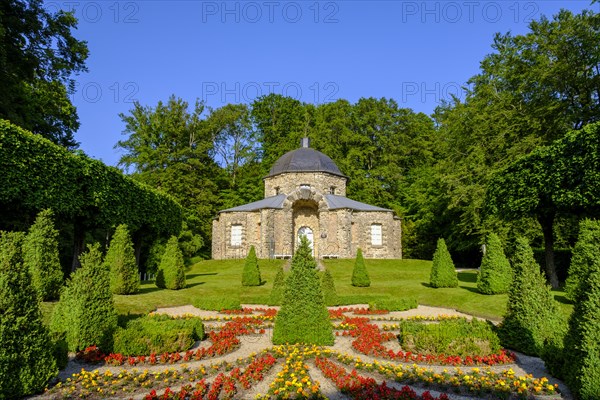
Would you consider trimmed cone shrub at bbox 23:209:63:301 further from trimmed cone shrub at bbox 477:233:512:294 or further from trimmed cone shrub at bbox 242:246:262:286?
trimmed cone shrub at bbox 477:233:512:294

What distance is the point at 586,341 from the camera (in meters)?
6.08

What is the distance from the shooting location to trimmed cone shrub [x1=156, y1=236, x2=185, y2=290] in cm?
2020

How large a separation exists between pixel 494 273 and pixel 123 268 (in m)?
16.8

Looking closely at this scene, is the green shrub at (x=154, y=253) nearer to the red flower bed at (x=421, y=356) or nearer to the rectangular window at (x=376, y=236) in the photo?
the rectangular window at (x=376, y=236)

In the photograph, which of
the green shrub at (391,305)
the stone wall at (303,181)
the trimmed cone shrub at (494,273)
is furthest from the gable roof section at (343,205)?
the green shrub at (391,305)

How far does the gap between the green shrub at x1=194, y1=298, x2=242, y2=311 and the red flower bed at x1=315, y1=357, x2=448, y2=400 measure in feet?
28.0

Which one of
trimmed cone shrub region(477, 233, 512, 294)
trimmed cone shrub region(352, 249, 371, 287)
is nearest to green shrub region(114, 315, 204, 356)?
trimmed cone shrub region(352, 249, 371, 287)

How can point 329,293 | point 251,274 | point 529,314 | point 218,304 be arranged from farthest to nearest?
point 251,274, point 329,293, point 218,304, point 529,314

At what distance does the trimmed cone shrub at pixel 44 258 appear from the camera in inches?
543

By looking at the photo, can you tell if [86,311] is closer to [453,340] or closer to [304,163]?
[453,340]

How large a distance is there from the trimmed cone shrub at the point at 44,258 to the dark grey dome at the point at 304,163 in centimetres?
2623

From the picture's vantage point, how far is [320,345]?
9500mm

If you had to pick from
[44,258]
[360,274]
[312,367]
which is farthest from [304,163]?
[312,367]

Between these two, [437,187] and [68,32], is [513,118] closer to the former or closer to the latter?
[437,187]
